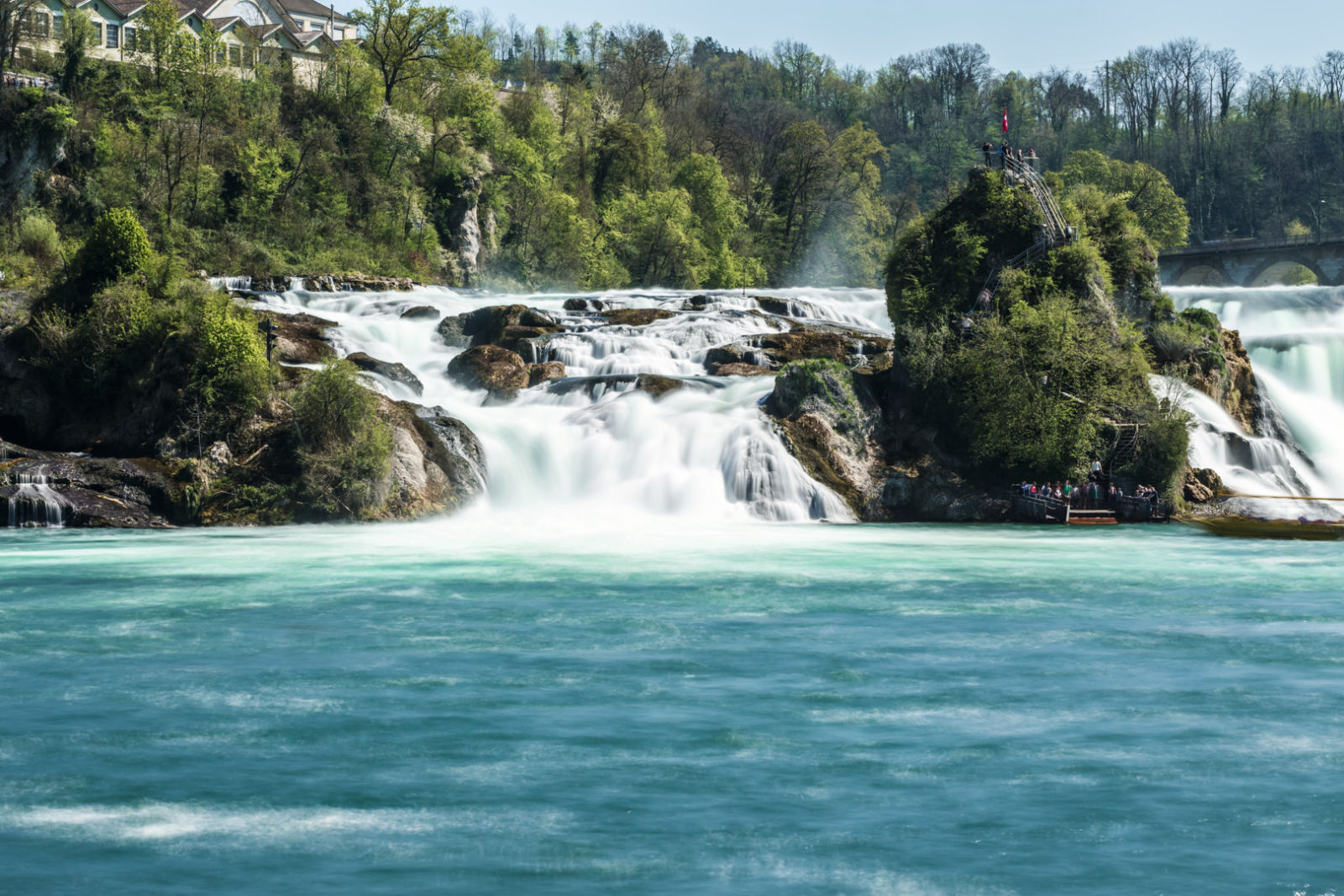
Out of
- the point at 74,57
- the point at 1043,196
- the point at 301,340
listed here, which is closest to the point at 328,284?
the point at 301,340

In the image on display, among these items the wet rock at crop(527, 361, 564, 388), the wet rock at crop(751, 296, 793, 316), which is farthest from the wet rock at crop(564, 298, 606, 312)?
the wet rock at crop(527, 361, 564, 388)

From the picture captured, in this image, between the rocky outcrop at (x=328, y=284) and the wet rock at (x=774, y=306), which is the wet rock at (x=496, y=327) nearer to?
the rocky outcrop at (x=328, y=284)

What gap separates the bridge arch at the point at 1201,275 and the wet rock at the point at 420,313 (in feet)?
230

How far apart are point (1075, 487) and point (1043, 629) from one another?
712 inches

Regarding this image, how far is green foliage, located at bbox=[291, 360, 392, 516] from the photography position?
3559cm

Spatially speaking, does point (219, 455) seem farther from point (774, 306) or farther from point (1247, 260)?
point (1247, 260)

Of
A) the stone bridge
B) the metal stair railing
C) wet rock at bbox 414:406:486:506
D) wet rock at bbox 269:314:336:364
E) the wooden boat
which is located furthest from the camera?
the stone bridge

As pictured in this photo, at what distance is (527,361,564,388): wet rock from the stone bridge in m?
68.8

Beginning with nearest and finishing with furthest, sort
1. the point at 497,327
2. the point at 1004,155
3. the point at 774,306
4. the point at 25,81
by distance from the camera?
the point at 1004,155, the point at 497,327, the point at 774,306, the point at 25,81

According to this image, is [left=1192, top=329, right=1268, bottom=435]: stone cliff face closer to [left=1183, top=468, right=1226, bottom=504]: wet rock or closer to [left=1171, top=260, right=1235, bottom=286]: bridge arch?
[left=1183, top=468, right=1226, bottom=504]: wet rock

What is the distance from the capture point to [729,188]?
106375 mm

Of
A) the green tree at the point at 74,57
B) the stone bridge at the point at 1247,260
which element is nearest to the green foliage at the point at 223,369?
the green tree at the point at 74,57

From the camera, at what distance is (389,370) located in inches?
1688

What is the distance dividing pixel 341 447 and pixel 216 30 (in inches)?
2385
